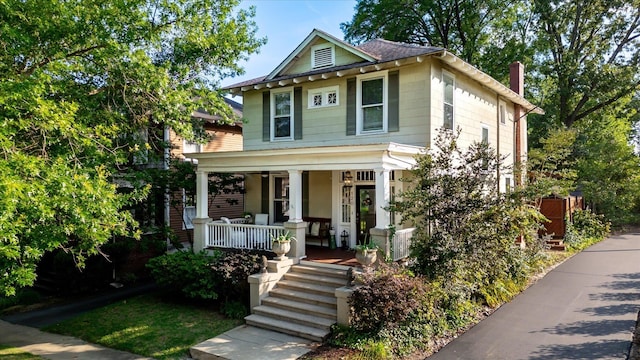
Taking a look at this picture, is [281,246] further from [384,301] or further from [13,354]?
[13,354]

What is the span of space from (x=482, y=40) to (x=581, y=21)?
21.9ft

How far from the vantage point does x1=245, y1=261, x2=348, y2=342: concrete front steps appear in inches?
338

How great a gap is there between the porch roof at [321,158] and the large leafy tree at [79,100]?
1.75m

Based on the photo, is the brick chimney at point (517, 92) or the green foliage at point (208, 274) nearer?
the green foliage at point (208, 274)

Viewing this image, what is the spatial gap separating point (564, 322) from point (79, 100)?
1177 centimetres

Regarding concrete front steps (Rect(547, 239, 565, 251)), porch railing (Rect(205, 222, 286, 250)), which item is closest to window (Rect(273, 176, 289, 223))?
porch railing (Rect(205, 222, 286, 250))

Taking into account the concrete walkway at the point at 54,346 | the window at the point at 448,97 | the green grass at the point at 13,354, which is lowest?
the concrete walkway at the point at 54,346

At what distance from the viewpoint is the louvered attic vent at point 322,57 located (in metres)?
13.4

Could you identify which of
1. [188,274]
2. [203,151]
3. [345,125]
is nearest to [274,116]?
[345,125]

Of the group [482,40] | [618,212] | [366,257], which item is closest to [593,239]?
[618,212]

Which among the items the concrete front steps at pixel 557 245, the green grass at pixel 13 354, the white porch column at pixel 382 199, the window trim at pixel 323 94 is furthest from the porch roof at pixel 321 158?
the concrete front steps at pixel 557 245

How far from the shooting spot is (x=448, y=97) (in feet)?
41.0

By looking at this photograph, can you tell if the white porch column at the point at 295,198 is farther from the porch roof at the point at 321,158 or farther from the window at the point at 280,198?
the window at the point at 280,198

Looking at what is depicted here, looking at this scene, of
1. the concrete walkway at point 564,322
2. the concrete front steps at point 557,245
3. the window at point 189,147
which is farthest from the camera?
the concrete front steps at point 557,245
